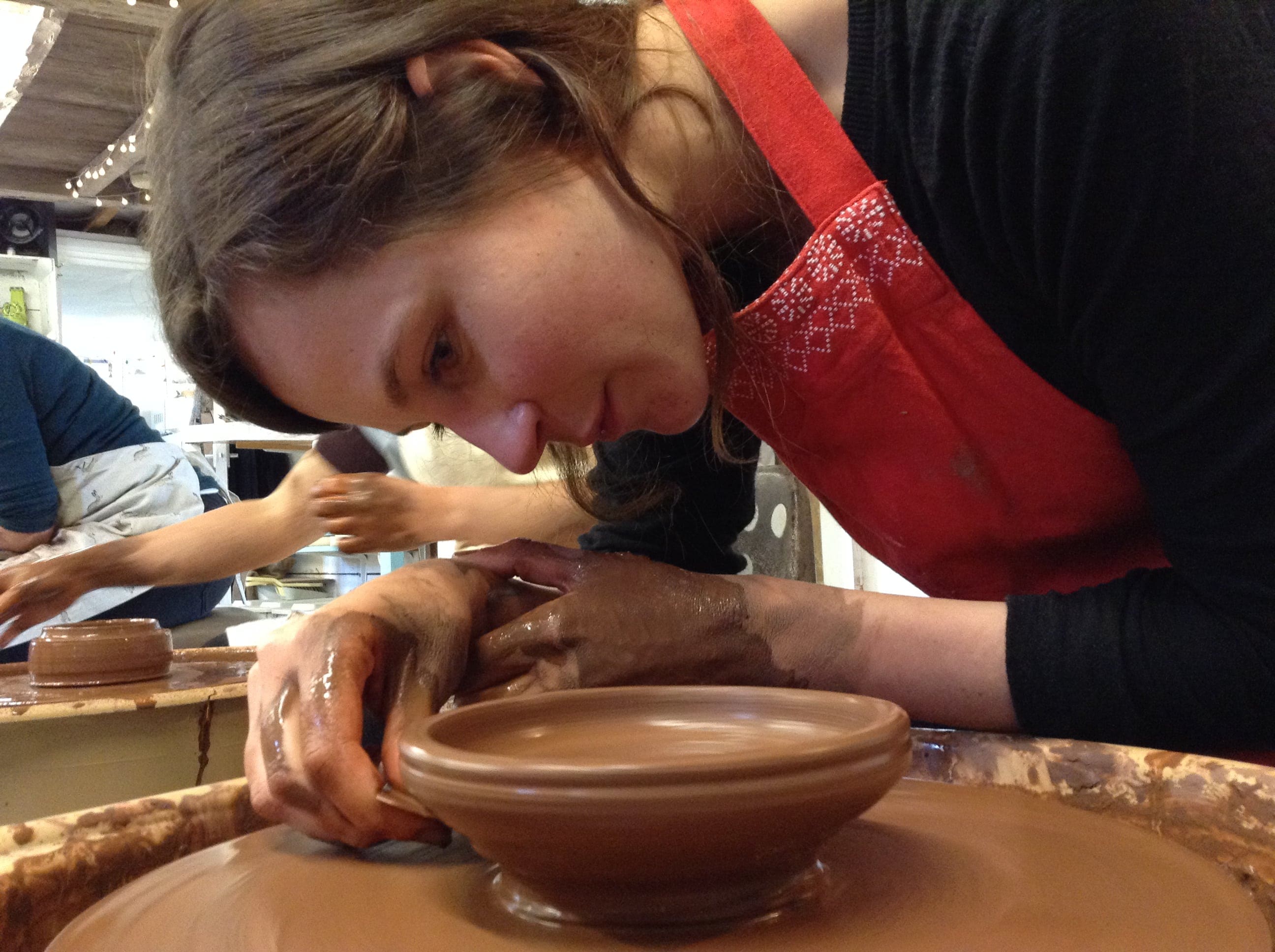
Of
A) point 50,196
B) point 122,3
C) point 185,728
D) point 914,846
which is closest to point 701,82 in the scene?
point 914,846

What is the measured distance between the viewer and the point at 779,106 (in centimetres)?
88

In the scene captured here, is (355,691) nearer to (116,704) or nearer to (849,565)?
(116,704)

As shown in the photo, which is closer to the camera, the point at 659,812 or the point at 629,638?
the point at 659,812

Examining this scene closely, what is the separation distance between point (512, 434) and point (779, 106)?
0.36 metres

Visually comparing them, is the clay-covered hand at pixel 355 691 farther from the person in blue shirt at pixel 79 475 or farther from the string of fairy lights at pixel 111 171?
the string of fairy lights at pixel 111 171

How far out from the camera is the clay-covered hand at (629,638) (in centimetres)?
82

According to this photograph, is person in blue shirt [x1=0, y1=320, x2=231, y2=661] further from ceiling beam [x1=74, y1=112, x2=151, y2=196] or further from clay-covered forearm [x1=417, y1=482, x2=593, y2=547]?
ceiling beam [x1=74, y1=112, x2=151, y2=196]

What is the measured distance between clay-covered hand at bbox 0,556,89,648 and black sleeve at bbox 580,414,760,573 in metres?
1.09

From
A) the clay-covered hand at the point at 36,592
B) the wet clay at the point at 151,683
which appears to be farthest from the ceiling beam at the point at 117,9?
the wet clay at the point at 151,683

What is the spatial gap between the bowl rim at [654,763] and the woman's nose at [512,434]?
28 cm

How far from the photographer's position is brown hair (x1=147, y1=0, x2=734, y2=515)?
770 millimetres

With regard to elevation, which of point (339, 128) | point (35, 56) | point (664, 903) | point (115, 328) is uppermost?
point (35, 56)

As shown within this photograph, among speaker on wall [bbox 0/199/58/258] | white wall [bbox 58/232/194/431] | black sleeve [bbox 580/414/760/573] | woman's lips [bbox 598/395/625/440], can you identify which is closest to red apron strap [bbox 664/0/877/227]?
woman's lips [bbox 598/395/625/440]

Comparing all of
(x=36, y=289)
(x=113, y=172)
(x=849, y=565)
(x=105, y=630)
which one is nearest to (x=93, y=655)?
(x=105, y=630)
